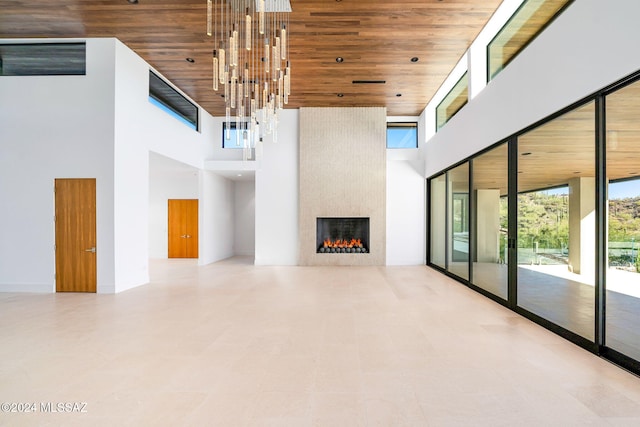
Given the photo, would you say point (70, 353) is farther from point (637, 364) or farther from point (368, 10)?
point (368, 10)

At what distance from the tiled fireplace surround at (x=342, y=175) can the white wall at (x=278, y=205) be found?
1.00 feet

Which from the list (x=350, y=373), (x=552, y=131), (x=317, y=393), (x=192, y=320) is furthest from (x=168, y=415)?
(x=552, y=131)

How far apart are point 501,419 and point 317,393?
4.26 ft

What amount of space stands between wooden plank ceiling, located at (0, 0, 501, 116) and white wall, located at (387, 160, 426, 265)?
2794 millimetres

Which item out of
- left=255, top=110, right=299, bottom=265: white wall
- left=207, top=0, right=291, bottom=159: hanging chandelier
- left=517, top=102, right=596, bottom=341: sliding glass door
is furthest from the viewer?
left=255, top=110, right=299, bottom=265: white wall

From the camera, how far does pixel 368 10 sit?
5.25 m

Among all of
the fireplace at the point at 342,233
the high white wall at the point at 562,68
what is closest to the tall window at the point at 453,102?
the high white wall at the point at 562,68

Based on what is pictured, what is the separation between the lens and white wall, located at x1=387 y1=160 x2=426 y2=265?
9984mm

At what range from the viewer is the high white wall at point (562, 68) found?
2959 mm

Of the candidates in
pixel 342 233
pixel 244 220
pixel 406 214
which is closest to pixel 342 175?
pixel 342 233

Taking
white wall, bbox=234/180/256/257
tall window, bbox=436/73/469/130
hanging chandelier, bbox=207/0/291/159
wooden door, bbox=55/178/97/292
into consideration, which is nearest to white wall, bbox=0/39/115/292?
wooden door, bbox=55/178/97/292

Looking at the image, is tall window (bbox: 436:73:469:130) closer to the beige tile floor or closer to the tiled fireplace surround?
the tiled fireplace surround

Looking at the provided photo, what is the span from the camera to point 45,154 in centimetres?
612

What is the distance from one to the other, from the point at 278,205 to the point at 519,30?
706 centimetres
